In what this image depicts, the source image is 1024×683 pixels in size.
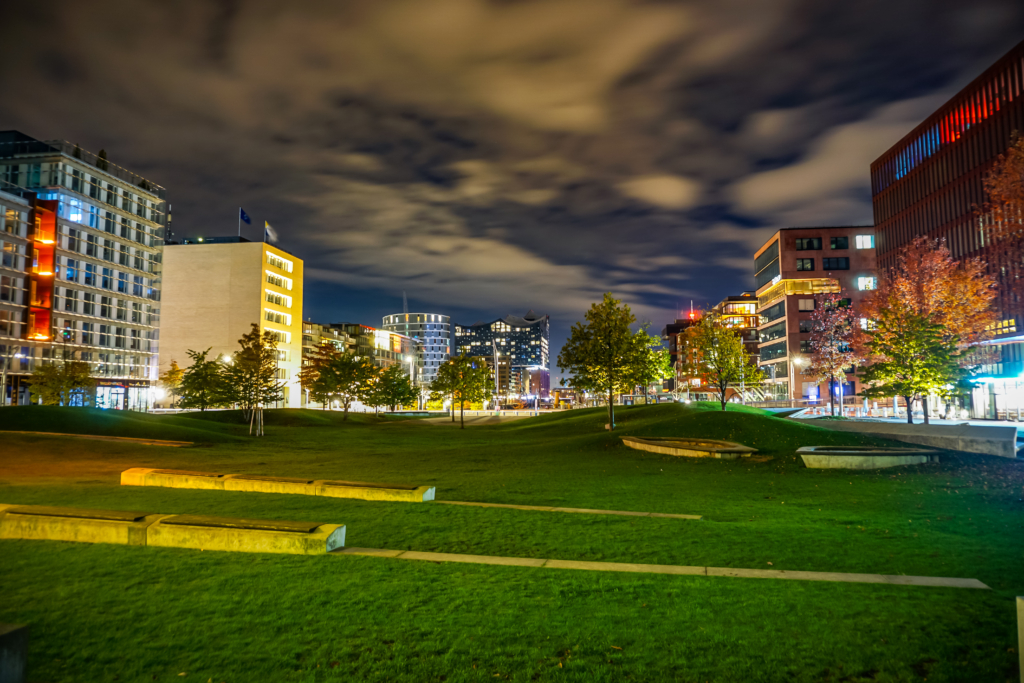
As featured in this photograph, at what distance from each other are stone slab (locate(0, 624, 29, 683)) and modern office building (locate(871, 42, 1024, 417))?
53.5 m

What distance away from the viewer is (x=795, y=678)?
493cm

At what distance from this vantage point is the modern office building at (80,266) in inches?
3029

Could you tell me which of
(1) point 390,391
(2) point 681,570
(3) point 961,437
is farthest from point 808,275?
(2) point 681,570

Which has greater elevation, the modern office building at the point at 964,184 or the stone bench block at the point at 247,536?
the modern office building at the point at 964,184

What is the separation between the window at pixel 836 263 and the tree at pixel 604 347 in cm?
7608

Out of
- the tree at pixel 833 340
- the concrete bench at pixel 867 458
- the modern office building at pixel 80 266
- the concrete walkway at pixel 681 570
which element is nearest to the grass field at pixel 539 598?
the concrete walkway at pixel 681 570

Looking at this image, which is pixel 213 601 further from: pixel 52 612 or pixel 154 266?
pixel 154 266

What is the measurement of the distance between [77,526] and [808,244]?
107005 millimetres

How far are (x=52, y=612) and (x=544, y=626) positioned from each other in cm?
490

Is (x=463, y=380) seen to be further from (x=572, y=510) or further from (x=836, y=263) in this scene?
(x=836, y=263)

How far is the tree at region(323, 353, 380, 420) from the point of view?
65.2 metres

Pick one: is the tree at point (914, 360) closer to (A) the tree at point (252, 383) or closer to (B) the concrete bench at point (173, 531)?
(B) the concrete bench at point (173, 531)

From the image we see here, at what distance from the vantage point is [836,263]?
98.2m

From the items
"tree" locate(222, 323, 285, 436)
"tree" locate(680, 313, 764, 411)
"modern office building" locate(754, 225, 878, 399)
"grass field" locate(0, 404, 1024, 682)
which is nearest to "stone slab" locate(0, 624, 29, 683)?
"grass field" locate(0, 404, 1024, 682)
